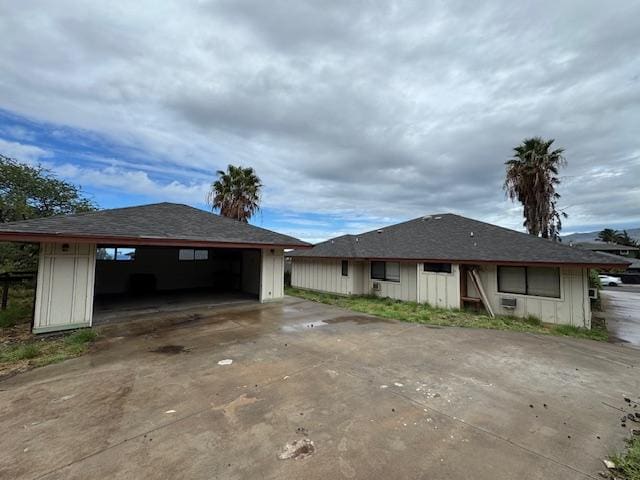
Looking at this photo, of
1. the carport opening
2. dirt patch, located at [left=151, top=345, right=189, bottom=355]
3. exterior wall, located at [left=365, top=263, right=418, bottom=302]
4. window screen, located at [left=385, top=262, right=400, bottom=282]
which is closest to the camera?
dirt patch, located at [left=151, top=345, right=189, bottom=355]

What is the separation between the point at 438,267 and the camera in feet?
38.4

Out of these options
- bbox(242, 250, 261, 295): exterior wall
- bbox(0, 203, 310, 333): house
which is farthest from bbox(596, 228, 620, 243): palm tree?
bbox(242, 250, 261, 295): exterior wall

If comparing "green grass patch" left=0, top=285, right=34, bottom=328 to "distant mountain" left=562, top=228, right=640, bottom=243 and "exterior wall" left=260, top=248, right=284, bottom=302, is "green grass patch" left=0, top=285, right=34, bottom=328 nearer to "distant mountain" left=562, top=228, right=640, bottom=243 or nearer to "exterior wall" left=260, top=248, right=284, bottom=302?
"exterior wall" left=260, top=248, right=284, bottom=302

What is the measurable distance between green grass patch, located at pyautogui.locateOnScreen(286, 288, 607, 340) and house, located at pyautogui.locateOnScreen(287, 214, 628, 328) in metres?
0.43

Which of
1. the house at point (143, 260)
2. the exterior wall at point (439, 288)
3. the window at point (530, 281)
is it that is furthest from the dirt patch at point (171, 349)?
the window at point (530, 281)

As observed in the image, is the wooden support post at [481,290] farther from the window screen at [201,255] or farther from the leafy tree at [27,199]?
the leafy tree at [27,199]

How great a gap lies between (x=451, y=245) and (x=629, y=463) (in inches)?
392

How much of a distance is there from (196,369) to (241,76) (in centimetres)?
970

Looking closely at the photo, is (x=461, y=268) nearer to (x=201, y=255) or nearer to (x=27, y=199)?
(x=201, y=255)

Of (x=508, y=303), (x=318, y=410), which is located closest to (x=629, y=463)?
(x=318, y=410)

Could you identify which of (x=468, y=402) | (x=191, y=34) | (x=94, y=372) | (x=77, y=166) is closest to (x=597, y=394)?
(x=468, y=402)

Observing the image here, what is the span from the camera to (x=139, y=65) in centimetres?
857

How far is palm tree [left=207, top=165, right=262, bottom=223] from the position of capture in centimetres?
1942

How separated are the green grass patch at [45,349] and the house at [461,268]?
10.3m
